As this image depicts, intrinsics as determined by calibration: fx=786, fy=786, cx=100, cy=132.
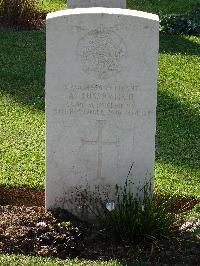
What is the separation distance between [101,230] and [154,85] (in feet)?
3.81

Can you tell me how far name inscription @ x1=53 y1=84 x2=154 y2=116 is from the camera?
19.5ft

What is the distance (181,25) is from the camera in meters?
13.2

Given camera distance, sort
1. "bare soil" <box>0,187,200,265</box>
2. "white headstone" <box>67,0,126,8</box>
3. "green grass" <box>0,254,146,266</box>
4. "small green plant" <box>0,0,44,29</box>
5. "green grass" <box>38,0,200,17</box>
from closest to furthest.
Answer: "green grass" <box>0,254,146,266</box> → "bare soil" <box>0,187,200,265</box> → "white headstone" <box>67,0,126,8</box> → "small green plant" <box>0,0,44,29</box> → "green grass" <box>38,0,200,17</box>

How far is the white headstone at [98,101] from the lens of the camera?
584cm

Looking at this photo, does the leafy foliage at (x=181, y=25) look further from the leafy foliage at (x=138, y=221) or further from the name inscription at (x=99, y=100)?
the leafy foliage at (x=138, y=221)

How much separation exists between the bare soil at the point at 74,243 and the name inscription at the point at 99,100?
84 centimetres

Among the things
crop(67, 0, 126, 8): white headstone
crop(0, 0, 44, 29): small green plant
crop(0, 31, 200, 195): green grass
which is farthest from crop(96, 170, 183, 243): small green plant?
crop(0, 0, 44, 29): small green plant

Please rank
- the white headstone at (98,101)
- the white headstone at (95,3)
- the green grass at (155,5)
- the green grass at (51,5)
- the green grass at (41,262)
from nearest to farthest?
the green grass at (41,262) → the white headstone at (98,101) → the white headstone at (95,3) → the green grass at (51,5) → the green grass at (155,5)

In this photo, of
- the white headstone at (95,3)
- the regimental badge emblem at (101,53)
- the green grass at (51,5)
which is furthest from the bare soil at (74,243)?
the green grass at (51,5)

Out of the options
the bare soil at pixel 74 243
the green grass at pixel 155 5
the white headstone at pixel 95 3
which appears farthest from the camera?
the green grass at pixel 155 5

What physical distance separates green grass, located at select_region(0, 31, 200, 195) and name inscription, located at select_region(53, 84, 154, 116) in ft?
3.68

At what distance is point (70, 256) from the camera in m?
5.62

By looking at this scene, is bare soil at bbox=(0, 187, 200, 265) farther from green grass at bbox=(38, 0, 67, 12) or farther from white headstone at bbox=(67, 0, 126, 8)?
green grass at bbox=(38, 0, 67, 12)

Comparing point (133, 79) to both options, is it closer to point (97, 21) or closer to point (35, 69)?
point (97, 21)
